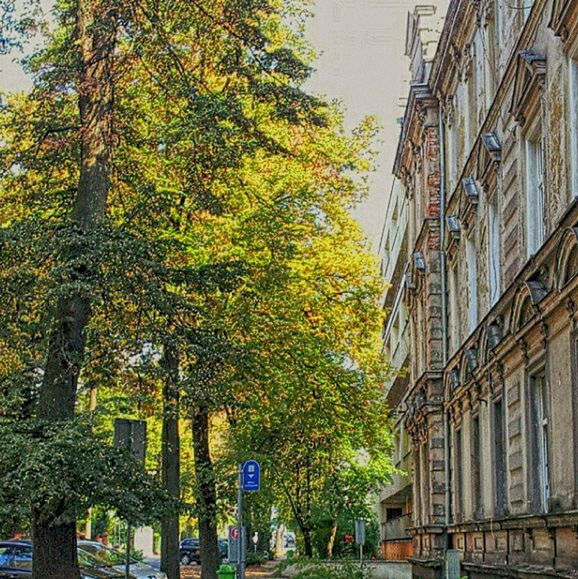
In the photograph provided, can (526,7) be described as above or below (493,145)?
above

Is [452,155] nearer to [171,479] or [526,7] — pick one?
[171,479]

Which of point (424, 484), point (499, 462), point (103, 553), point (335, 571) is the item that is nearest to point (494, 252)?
point (499, 462)

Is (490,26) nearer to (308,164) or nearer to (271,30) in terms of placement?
(271,30)

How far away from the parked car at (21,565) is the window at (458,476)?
743 centimetres

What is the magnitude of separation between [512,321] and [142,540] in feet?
212

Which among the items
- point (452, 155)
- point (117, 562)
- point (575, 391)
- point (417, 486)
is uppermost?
point (452, 155)

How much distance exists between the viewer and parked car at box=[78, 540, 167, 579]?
27.0 meters

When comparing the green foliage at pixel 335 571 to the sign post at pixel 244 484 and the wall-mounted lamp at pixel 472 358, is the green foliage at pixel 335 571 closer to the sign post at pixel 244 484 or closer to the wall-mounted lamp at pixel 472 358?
the sign post at pixel 244 484

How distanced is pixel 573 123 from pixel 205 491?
16.9m

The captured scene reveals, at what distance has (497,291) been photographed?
67.4 ft

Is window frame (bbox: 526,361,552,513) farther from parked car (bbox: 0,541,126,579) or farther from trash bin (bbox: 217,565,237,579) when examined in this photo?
parked car (bbox: 0,541,126,579)

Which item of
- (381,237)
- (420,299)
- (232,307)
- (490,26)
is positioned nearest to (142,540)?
(381,237)

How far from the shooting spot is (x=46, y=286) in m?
16.4

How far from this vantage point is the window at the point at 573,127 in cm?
1380
